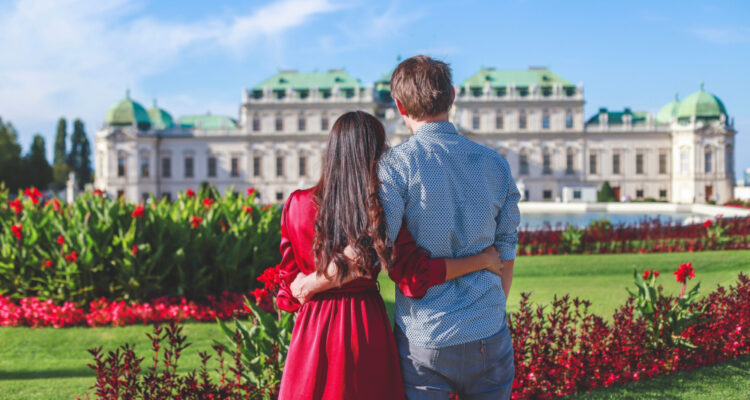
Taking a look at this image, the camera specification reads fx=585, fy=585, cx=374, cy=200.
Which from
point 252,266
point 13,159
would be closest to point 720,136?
point 252,266

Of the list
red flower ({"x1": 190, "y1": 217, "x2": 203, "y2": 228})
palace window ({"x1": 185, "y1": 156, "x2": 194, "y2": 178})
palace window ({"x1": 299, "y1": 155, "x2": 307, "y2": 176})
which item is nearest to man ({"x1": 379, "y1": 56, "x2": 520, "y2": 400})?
red flower ({"x1": 190, "y1": 217, "x2": 203, "y2": 228})

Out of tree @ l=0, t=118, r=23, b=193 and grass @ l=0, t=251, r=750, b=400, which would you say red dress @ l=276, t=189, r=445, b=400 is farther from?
tree @ l=0, t=118, r=23, b=193

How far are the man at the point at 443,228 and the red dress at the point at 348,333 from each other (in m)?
0.07

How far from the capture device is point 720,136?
44250 mm

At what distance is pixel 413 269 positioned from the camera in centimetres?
197

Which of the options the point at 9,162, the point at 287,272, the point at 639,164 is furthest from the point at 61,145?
the point at 287,272

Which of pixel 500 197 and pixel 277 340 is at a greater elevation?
pixel 500 197

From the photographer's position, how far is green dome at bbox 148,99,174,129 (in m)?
49.9

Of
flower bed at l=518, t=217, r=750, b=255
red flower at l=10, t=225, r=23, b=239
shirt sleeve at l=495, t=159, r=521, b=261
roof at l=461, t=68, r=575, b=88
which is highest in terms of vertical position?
roof at l=461, t=68, r=575, b=88

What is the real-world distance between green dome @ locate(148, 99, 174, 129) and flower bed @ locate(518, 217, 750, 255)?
142 feet

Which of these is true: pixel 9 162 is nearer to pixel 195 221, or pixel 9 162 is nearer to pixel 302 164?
pixel 302 164

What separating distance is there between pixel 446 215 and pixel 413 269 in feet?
0.72

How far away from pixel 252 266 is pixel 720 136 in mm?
46200

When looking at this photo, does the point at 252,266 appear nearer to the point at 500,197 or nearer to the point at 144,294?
the point at 144,294
